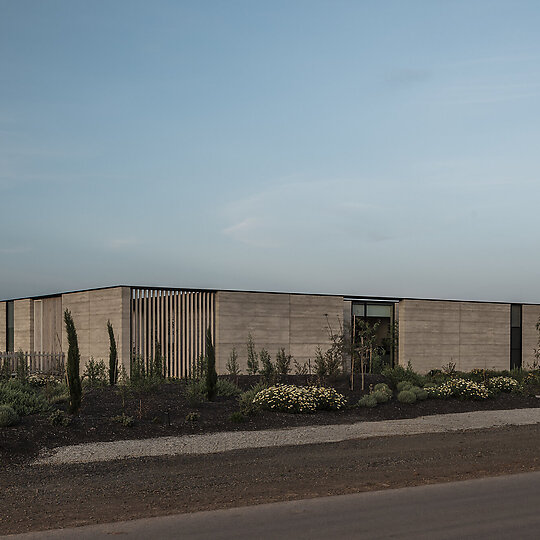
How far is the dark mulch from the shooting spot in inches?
448

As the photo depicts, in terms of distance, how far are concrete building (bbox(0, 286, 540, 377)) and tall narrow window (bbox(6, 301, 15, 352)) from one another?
4cm

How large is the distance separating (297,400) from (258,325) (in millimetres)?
9394

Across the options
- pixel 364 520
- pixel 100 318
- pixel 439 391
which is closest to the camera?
pixel 364 520

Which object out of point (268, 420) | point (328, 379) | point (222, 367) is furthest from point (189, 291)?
point (268, 420)

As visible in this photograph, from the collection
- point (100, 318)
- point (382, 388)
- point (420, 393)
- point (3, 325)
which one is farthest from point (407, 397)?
point (3, 325)

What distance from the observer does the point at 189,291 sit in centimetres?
2320

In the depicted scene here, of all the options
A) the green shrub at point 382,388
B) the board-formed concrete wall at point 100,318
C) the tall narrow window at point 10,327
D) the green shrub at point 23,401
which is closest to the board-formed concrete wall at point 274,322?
the board-formed concrete wall at point 100,318

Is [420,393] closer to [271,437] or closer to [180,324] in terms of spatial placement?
[271,437]

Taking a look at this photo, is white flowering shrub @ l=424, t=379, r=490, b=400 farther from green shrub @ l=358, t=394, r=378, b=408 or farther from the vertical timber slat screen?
the vertical timber slat screen

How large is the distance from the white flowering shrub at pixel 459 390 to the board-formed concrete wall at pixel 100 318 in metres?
9.90

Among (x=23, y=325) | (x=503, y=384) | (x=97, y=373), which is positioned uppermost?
(x=23, y=325)

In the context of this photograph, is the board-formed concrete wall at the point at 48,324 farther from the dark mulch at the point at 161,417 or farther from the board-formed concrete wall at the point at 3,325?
the dark mulch at the point at 161,417

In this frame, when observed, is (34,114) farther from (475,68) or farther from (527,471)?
(527,471)

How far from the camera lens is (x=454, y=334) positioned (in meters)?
27.9
